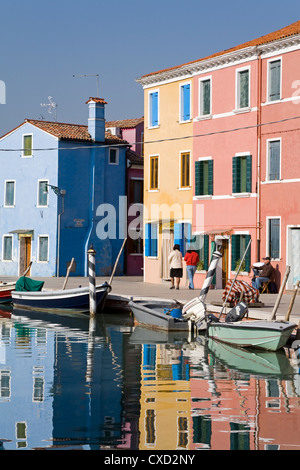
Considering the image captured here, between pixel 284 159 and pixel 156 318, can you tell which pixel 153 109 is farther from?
pixel 156 318

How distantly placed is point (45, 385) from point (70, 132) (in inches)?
1225

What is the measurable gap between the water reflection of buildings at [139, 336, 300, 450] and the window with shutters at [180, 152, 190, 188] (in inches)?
678

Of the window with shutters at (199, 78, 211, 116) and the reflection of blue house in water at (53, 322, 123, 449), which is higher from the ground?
the window with shutters at (199, 78, 211, 116)

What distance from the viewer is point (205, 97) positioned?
3647 centimetres

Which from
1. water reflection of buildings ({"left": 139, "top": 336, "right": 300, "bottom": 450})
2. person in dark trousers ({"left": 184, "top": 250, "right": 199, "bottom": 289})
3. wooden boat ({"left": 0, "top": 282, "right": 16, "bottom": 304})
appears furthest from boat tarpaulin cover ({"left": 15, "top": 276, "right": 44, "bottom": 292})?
water reflection of buildings ({"left": 139, "top": 336, "right": 300, "bottom": 450})

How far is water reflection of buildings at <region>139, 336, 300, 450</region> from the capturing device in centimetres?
1185

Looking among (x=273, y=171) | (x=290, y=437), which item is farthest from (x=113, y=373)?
(x=273, y=171)

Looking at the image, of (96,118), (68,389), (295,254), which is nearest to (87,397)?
(68,389)

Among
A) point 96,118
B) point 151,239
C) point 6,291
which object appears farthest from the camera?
point 96,118

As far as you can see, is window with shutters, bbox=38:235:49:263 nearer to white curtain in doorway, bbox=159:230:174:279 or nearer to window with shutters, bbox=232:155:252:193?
white curtain in doorway, bbox=159:230:174:279

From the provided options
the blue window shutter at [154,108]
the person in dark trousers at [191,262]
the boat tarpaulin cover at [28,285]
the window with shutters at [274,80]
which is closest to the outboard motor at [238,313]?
the person in dark trousers at [191,262]

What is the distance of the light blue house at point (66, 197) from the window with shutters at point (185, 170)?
7847 millimetres

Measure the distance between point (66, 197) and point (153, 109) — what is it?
26.4ft

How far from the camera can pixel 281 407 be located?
14164 millimetres
